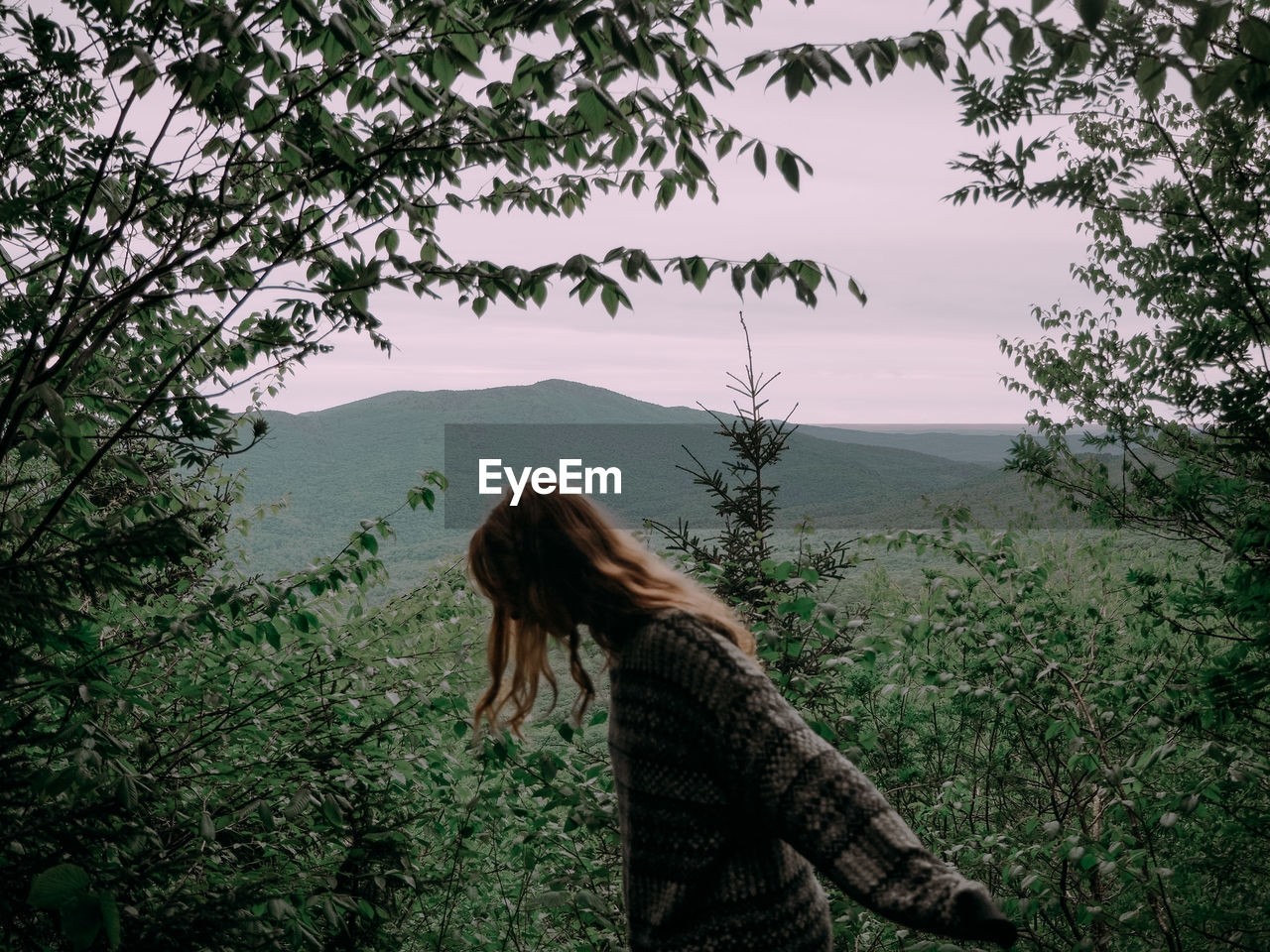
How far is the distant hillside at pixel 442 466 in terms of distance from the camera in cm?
2183

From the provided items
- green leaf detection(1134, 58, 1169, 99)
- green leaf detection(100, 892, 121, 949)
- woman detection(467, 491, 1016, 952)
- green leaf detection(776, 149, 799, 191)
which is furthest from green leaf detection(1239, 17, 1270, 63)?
green leaf detection(100, 892, 121, 949)

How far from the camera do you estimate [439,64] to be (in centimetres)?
207

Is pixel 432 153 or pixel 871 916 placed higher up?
pixel 432 153

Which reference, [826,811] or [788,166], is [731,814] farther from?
[788,166]

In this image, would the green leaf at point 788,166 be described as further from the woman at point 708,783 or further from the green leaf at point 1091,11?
the woman at point 708,783

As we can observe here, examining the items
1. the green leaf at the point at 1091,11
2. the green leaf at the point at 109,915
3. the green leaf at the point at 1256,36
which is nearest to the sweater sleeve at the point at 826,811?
the green leaf at the point at 109,915

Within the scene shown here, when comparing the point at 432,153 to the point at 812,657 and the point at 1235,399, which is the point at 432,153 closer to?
the point at 1235,399

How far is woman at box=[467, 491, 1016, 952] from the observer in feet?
4.77

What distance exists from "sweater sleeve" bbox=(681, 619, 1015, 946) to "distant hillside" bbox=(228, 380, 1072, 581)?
428 inches

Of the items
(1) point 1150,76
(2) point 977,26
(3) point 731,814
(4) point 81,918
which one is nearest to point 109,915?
(4) point 81,918

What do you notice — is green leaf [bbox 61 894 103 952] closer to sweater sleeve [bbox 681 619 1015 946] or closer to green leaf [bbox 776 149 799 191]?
sweater sleeve [bbox 681 619 1015 946]

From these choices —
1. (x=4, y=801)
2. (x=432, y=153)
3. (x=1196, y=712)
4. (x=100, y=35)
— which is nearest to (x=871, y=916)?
(x=1196, y=712)

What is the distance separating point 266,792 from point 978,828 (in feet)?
14.4

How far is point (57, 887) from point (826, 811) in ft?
4.60
